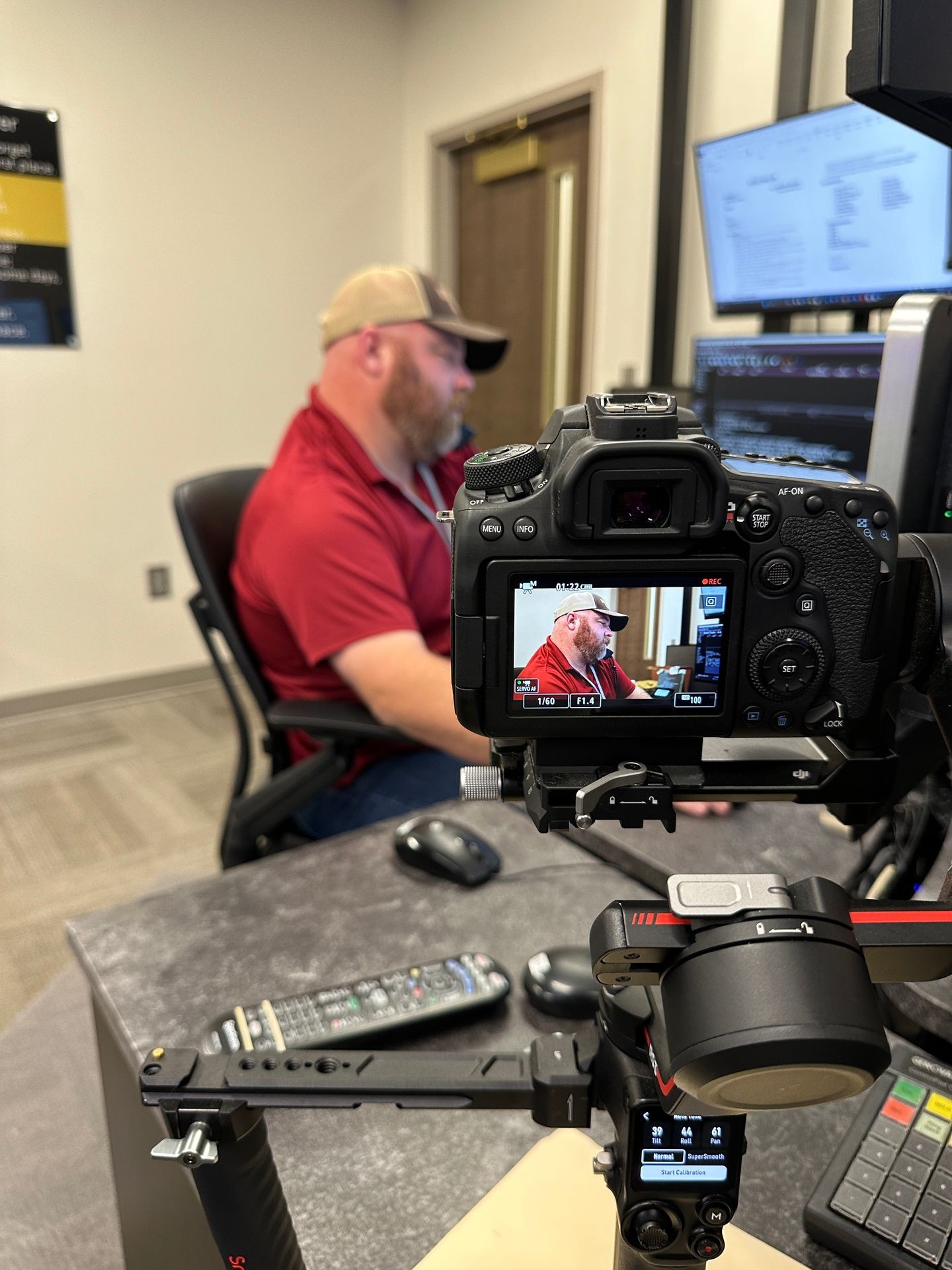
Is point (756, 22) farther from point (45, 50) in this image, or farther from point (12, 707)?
point (12, 707)

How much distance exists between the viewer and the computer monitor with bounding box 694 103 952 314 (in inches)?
69.0

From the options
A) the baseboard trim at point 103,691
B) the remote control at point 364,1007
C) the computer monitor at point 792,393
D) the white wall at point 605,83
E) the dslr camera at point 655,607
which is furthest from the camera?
the baseboard trim at point 103,691

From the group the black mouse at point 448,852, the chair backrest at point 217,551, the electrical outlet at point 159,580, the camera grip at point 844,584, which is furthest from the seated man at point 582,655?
the electrical outlet at point 159,580

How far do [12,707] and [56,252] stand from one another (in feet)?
5.19

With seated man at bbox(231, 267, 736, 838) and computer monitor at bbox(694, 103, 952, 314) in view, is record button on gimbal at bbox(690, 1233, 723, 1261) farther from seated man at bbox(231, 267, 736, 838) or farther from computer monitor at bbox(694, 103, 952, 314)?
computer monitor at bbox(694, 103, 952, 314)

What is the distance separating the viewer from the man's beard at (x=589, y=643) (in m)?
0.47

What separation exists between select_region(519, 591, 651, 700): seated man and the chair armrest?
36.3 inches

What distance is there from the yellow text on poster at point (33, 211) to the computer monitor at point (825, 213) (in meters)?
2.18

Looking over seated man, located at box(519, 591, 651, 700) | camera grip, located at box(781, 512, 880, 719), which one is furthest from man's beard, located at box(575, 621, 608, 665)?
camera grip, located at box(781, 512, 880, 719)

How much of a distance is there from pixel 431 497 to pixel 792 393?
0.73 metres

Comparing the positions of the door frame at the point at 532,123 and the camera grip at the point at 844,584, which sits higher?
the door frame at the point at 532,123

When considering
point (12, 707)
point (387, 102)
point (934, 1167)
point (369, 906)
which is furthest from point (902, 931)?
point (387, 102)

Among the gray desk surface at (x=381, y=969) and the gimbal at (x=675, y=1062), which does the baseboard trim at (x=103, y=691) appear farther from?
the gimbal at (x=675, y=1062)

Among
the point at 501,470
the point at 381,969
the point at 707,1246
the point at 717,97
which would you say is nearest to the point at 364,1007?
the point at 381,969
